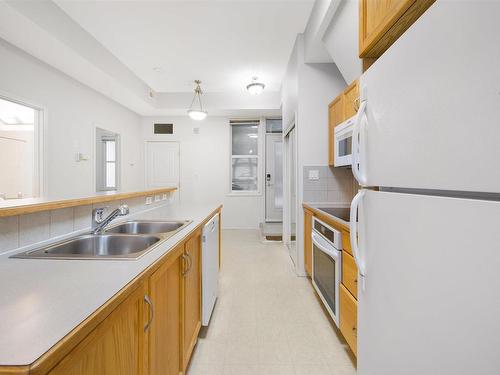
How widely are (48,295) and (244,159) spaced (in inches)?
217

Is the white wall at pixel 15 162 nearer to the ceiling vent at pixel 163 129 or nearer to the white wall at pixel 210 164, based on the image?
the white wall at pixel 210 164

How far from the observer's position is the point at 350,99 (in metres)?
2.31

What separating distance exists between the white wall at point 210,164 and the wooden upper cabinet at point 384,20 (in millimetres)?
4920

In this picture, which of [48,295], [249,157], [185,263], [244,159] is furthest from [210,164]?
[48,295]

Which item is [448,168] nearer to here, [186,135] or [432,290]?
[432,290]

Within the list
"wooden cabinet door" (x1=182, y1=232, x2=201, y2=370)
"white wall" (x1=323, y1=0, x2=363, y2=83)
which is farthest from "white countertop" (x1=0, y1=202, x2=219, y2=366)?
"white wall" (x1=323, y1=0, x2=363, y2=83)

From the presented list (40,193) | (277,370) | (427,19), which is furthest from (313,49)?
(40,193)

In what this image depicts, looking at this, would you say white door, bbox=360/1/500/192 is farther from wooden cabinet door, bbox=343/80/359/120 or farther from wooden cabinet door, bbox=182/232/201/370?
wooden cabinet door, bbox=343/80/359/120

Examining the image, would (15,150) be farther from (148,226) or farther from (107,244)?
(107,244)

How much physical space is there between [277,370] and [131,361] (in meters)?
1.11

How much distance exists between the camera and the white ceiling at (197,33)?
2.62m

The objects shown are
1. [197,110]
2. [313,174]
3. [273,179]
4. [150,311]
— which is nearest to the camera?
[150,311]

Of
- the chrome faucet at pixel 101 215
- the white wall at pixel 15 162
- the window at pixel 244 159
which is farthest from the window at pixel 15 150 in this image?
the window at pixel 244 159

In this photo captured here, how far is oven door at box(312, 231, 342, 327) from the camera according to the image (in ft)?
5.91
